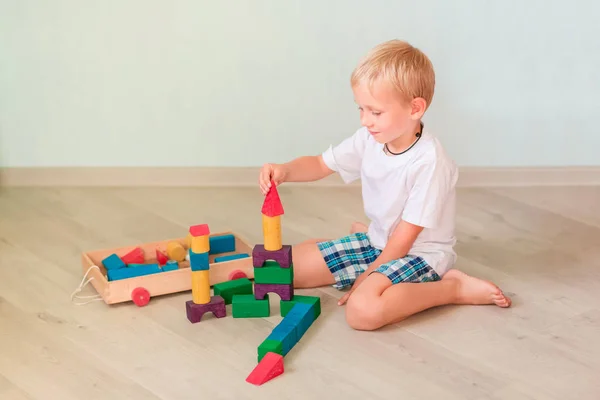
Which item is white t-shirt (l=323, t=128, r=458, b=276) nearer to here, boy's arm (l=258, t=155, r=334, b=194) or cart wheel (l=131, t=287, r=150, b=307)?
boy's arm (l=258, t=155, r=334, b=194)

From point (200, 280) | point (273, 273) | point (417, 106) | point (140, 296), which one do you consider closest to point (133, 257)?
point (140, 296)

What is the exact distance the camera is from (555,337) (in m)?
1.62

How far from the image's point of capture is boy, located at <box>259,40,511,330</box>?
1.61m

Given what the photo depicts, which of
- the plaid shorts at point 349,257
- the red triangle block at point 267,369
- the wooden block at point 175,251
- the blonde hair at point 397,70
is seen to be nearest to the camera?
the red triangle block at point 267,369

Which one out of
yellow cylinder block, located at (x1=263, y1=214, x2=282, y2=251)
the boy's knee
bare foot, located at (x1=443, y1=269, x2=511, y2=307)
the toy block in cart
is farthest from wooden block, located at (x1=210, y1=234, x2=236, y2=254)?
bare foot, located at (x1=443, y1=269, x2=511, y2=307)

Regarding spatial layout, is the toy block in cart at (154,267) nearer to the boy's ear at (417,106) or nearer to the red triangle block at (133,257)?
the red triangle block at (133,257)

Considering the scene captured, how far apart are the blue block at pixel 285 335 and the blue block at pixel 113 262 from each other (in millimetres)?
431

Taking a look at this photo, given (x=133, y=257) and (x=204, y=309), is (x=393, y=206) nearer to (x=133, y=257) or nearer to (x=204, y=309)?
(x=204, y=309)

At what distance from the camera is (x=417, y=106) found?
164 cm

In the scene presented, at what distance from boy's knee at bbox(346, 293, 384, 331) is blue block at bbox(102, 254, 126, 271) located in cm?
52

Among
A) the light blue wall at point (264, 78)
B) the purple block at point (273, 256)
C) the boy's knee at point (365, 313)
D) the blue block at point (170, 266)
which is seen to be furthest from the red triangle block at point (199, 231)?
the light blue wall at point (264, 78)

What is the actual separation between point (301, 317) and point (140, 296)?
346 mm

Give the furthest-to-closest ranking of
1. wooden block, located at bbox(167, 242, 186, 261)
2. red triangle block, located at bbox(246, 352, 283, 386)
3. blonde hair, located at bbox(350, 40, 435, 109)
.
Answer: wooden block, located at bbox(167, 242, 186, 261) < blonde hair, located at bbox(350, 40, 435, 109) < red triangle block, located at bbox(246, 352, 283, 386)

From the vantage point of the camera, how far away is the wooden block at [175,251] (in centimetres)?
191
